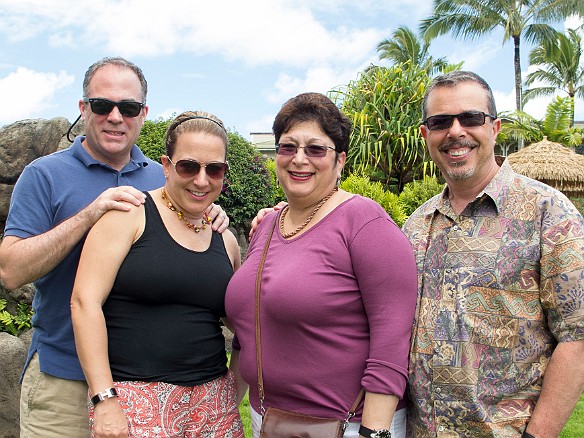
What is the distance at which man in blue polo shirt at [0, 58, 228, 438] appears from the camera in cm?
289

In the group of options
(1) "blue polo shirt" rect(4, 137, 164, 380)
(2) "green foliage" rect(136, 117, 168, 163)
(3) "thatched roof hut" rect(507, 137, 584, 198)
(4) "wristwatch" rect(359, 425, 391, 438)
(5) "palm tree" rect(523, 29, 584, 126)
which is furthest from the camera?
(5) "palm tree" rect(523, 29, 584, 126)

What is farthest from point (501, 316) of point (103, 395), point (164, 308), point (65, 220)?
point (65, 220)

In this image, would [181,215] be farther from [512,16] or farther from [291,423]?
[512,16]

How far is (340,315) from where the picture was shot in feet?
8.43

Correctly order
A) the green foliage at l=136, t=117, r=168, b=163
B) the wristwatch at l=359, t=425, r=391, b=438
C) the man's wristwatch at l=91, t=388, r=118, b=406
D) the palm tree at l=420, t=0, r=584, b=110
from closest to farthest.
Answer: the wristwatch at l=359, t=425, r=391, b=438
the man's wristwatch at l=91, t=388, r=118, b=406
the green foliage at l=136, t=117, r=168, b=163
the palm tree at l=420, t=0, r=584, b=110

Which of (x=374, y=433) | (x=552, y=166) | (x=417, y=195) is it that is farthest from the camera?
(x=552, y=166)

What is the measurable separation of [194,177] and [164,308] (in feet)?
2.06

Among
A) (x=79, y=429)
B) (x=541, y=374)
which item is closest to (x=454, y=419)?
(x=541, y=374)

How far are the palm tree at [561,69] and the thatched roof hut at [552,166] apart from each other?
30125 mm

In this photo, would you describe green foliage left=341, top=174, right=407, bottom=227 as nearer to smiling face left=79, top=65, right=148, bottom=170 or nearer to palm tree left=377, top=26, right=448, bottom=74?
smiling face left=79, top=65, right=148, bottom=170

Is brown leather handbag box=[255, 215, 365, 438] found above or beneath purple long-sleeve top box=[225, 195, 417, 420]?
beneath

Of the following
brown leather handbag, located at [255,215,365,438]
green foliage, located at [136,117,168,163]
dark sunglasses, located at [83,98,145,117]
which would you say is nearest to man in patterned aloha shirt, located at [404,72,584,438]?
brown leather handbag, located at [255,215,365,438]

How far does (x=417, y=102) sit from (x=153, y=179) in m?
10.4

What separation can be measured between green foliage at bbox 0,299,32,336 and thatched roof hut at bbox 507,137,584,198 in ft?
36.9
